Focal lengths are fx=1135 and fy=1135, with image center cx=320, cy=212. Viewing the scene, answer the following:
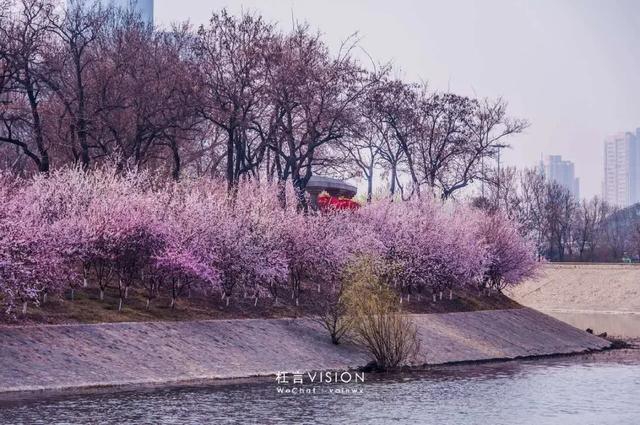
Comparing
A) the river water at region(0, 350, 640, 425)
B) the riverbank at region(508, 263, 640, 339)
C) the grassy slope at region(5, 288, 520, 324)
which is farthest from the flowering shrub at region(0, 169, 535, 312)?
the riverbank at region(508, 263, 640, 339)

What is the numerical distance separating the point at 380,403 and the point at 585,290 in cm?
8882

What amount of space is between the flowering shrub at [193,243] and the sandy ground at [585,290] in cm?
4201

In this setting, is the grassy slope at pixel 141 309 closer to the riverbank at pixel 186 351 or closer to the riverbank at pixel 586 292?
the riverbank at pixel 186 351

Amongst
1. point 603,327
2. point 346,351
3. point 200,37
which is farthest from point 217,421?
point 603,327

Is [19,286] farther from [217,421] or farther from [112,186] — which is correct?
[217,421]

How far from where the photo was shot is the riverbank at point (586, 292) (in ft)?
399

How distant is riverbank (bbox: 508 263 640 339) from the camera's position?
121688 millimetres

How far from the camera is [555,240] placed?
185 meters

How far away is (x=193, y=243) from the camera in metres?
64.6

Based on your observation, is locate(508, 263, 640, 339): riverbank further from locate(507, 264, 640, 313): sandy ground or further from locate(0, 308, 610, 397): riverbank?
locate(0, 308, 610, 397): riverbank

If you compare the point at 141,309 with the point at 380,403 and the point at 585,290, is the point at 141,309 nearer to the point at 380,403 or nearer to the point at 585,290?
the point at 380,403

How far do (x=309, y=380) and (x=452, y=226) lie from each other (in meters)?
38.1

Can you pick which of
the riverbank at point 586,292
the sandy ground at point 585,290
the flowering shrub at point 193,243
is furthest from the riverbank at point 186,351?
the sandy ground at point 585,290

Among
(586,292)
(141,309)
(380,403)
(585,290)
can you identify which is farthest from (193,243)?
(585,290)
